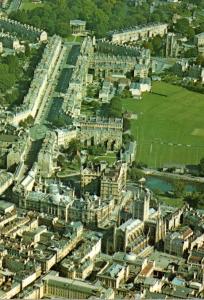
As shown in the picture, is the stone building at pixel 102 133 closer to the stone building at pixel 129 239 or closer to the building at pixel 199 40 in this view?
the stone building at pixel 129 239

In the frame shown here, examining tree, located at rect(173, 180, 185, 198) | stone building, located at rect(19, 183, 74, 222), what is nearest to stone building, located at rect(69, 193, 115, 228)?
stone building, located at rect(19, 183, 74, 222)

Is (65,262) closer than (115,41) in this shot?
Yes

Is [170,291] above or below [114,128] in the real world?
below

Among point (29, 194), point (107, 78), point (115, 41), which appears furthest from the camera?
point (115, 41)

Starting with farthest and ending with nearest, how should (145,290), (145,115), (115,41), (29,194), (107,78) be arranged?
1. (115,41)
2. (107,78)
3. (145,115)
4. (29,194)
5. (145,290)

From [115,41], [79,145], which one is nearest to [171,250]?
[79,145]

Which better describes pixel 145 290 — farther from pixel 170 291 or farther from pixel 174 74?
pixel 174 74

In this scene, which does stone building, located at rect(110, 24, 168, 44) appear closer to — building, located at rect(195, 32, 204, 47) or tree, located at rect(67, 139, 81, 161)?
building, located at rect(195, 32, 204, 47)
